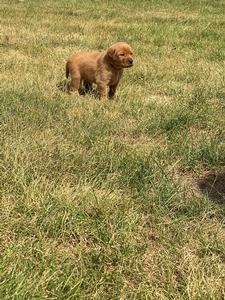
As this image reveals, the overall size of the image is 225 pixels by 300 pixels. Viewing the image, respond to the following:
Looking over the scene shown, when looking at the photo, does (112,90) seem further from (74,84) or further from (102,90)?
(74,84)

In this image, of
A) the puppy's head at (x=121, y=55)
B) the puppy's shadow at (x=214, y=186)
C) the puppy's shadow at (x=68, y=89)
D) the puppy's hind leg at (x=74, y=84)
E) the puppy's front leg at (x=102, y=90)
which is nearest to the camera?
the puppy's shadow at (x=214, y=186)

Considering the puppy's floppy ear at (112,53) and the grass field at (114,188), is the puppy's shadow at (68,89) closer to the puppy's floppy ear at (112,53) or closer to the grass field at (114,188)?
the grass field at (114,188)

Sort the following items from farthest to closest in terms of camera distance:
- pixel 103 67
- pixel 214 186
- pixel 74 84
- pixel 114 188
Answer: pixel 74 84 < pixel 103 67 < pixel 214 186 < pixel 114 188

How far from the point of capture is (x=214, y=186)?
2.68 meters

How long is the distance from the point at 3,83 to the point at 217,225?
3.29 metres

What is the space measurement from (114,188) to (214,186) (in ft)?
2.44

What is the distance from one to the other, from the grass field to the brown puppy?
0.21m

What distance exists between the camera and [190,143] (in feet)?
10.6

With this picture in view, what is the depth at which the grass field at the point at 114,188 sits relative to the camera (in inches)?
70.7

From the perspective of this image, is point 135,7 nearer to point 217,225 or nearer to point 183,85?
point 183,85

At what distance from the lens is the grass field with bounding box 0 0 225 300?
1796 millimetres

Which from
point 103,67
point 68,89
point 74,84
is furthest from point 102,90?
point 68,89

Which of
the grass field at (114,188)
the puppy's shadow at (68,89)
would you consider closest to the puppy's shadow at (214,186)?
the grass field at (114,188)

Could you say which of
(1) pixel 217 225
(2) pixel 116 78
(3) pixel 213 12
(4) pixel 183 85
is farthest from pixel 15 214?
(3) pixel 213 12
